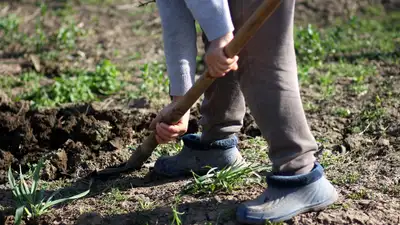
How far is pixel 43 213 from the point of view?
11.8ft

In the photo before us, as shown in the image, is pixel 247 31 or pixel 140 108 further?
pixel 140 108

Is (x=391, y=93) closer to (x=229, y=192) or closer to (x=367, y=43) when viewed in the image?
(x=367, y=43)

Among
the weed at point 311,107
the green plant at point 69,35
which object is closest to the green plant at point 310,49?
the weed at point 311,107

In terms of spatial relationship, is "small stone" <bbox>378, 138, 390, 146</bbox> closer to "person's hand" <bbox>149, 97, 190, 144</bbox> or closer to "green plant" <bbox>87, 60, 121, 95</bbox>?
"person's hand" <bbox>149, 97, 190, 144</bbox>

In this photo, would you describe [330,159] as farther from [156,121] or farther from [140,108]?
[140,108]

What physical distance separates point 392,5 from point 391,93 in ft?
12.4

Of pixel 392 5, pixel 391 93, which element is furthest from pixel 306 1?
pixel 391 93

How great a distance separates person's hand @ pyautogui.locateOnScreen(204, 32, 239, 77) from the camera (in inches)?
123

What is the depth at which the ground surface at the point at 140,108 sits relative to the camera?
143 inches

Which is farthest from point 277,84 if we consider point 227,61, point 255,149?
point 255,149

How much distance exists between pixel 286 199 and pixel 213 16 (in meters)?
0.92

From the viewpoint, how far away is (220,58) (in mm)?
3125

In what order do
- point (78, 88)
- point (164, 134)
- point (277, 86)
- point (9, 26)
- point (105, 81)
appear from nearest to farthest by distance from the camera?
point (277, 86) < point (164, 134) < point (78, 88) < point (105, 81) < point (9, 26)

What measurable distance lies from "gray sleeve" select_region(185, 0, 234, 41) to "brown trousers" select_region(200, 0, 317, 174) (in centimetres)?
17
